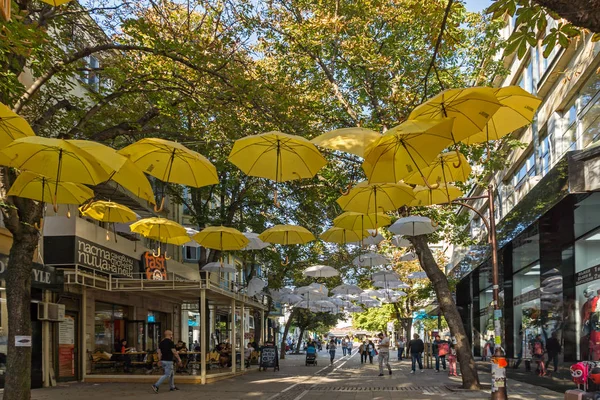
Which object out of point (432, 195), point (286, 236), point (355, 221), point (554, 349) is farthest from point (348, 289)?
point (432, 195)

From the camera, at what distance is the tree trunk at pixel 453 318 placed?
17.4 metres

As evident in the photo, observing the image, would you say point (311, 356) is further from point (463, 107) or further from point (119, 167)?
point (463, 107)

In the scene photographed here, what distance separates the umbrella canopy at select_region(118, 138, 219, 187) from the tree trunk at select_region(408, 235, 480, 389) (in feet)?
30.2

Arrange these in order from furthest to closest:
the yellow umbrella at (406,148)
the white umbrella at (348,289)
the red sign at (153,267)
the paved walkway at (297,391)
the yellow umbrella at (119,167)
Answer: the white umbrella at (348,289) → the red sign at (153,267) → the paved walkway at (297,391) → the yellow umbrella at (119,167) → the yellow umbrella at (406,148)

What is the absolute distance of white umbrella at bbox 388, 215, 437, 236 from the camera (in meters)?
16.8

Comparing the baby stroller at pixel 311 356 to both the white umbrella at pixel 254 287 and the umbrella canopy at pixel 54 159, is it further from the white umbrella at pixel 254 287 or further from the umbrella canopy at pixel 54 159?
the umbrella canopy at pixel 54 159

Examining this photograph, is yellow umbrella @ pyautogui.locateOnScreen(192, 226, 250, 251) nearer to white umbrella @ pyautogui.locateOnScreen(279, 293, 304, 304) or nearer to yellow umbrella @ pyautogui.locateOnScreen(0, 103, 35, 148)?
yellow umbrella @ pyautogui.locateOnScreen(0, 103, 35, 148)

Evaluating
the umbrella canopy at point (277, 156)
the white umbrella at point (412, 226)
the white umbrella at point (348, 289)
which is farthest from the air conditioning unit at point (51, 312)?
the white umbrella at point (348, 289)

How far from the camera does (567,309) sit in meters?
15.5

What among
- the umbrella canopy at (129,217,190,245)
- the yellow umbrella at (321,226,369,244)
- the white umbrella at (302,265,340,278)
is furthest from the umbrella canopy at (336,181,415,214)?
the white umbrella at (302,265,340,278)

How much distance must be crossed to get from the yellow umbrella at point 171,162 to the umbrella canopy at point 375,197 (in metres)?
3.27

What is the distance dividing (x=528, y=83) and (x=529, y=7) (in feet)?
58.9

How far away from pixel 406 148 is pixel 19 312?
756 cm

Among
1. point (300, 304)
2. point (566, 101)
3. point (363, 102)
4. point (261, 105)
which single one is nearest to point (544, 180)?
point (566, 101)
